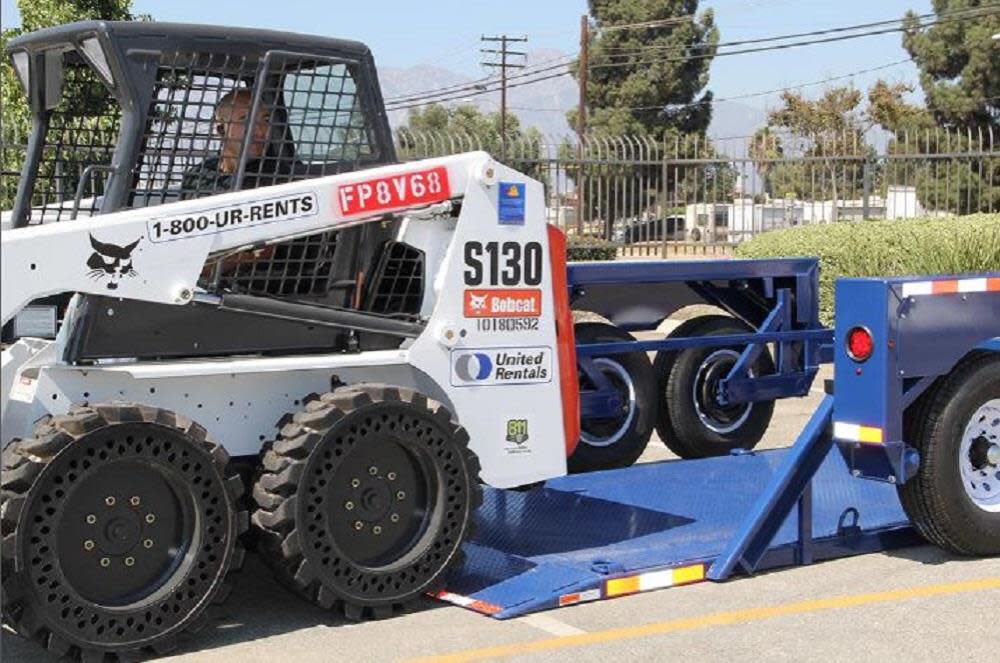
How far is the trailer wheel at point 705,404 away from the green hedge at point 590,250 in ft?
38.7

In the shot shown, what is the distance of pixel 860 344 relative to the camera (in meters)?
6.56

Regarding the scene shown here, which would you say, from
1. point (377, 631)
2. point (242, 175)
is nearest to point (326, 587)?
point (377, 631)

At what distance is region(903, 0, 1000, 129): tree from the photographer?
51.8 metres

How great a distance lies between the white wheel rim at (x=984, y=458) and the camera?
6.93m

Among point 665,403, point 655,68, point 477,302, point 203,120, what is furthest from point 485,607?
point 655,68

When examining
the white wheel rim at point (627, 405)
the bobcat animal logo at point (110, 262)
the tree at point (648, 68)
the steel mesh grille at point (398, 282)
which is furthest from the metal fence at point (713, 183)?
the tree at point (648, 68)

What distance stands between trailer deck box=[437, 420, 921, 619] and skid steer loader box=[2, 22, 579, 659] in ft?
1.23

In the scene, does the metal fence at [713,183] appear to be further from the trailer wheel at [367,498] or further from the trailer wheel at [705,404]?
the trailer wheel at [367,498]

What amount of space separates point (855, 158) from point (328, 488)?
17005 mm

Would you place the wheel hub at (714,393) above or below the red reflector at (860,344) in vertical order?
below

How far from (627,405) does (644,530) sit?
204 centimetres

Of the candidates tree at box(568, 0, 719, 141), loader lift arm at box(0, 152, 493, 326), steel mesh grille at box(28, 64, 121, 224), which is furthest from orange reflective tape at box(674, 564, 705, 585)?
tree at box(568, 0, 719, 141)

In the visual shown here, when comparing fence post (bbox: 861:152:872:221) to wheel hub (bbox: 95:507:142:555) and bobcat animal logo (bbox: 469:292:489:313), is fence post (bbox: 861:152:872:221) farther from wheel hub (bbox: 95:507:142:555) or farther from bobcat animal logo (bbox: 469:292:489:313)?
wheel hub (bbox: 95:507:142:555)

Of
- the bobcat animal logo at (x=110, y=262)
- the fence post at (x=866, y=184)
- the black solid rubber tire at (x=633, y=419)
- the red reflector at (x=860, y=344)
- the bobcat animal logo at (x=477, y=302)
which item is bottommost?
the black solid rubber tire at (x=633, y=419)
